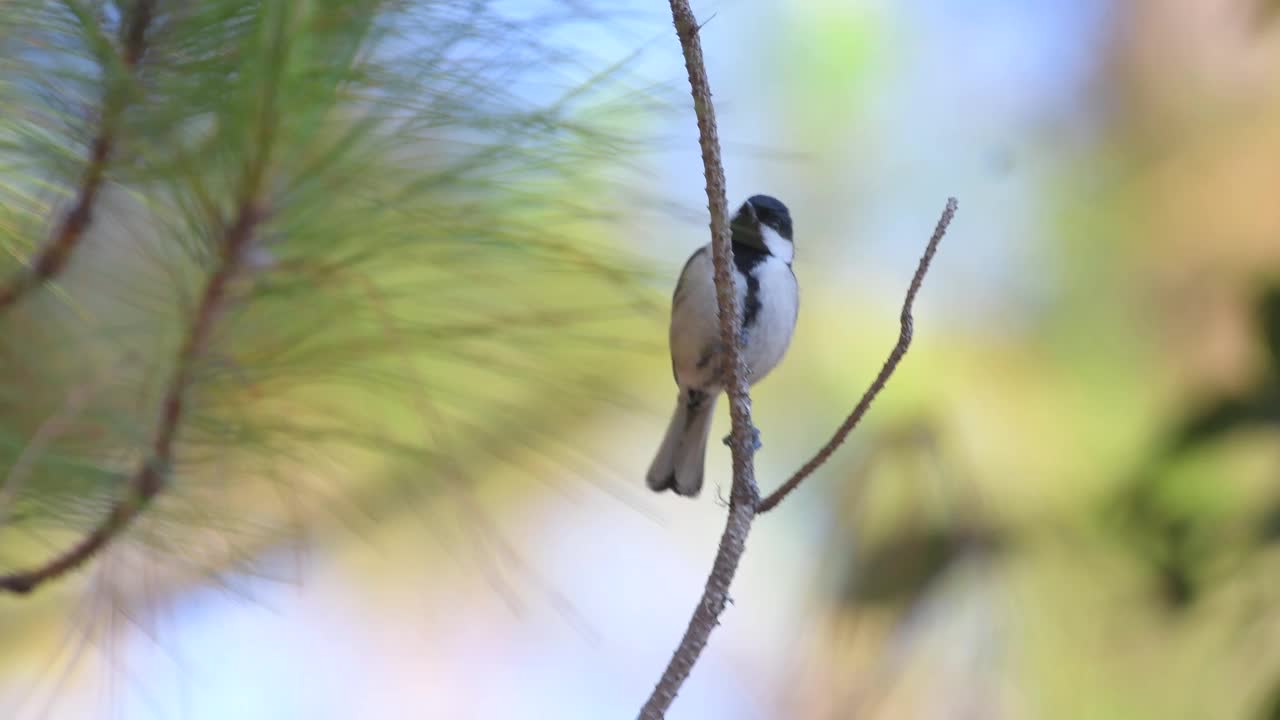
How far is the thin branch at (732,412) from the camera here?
19.3 inches

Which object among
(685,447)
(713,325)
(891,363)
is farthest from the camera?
(685,447)

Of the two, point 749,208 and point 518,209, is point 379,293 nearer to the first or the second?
point 518,209

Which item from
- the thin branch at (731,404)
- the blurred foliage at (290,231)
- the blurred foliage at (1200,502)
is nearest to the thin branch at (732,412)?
the thin branch at (731,404)

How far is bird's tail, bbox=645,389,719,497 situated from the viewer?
3.90 ft

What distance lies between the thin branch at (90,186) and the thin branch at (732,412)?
295 millimetres

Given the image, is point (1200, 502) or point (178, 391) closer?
point (178, 391)

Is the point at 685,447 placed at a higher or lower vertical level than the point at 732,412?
lower

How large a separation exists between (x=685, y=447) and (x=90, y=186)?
702 mm

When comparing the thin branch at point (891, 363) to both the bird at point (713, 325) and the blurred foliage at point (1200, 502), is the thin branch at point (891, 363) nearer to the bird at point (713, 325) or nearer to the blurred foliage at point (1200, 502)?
the bird at point (713, 325)

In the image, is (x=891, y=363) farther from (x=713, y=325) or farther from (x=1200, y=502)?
(x=1200, y=502)

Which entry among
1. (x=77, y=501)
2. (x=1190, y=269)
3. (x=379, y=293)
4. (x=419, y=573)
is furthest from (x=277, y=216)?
(x=1190, y=269)

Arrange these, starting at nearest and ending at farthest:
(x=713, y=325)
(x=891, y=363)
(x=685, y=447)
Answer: (x=891, y=363) < (x=713, y=325) < (x=685, y=447)

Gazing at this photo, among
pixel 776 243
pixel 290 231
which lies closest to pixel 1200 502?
pixel 776 243

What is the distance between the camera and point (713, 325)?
111cm
